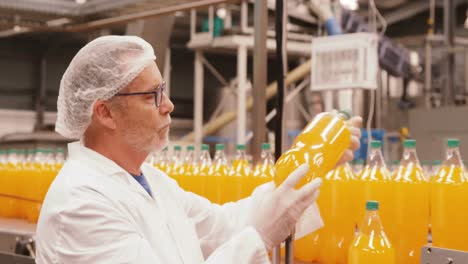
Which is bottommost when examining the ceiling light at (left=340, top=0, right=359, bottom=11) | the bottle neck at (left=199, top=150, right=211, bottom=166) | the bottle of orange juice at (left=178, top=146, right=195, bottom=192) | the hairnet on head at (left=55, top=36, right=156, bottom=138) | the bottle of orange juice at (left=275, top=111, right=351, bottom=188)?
the bottle of orange juice at (left=178, top=146, right=195, bottom=192)

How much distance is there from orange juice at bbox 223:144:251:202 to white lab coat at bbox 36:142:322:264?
393mm

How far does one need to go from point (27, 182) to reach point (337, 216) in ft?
6.64

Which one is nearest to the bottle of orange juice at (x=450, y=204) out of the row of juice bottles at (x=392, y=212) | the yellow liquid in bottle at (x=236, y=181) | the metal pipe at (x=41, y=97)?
the row of juice bottles at (x=392, y=212)

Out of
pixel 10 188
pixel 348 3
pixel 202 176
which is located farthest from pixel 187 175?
pixel 348 3

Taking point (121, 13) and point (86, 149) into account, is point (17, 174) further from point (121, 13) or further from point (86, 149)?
point (86, 149)

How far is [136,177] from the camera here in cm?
191

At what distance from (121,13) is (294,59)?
4103 millimetres

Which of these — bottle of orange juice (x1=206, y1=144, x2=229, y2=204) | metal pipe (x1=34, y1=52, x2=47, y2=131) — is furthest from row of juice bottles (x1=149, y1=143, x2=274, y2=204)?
metal pipe (x1=34, y1=52, x2=47, y2=131)

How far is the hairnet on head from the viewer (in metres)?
1.75

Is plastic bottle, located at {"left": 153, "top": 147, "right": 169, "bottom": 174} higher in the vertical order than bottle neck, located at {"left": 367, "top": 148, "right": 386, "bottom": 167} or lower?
lower

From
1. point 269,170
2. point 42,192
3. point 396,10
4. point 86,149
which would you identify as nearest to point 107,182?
point 86,149

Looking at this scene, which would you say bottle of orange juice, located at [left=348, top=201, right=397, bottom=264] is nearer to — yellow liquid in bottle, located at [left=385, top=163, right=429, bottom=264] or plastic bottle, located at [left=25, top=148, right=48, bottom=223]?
yellow liquid in bottle, located at [left=385, top=163, right=429, bottom=264]

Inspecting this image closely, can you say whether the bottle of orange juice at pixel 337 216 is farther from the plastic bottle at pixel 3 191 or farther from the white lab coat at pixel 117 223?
the plastic bottle at pixel 3 191

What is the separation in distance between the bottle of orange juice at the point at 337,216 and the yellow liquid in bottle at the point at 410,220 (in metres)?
0.16
